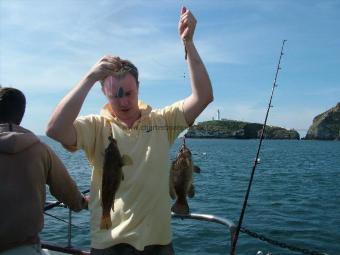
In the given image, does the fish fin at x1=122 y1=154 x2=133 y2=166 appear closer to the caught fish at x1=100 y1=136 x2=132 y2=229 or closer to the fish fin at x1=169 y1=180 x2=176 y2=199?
the caught fish at x1=100 y1=136 x2=132 y2=229

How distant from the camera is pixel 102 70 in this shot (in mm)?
4047

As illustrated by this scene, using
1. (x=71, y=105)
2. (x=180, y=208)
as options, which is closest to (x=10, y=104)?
(x=71, y=105)

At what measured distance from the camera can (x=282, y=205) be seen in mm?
24156

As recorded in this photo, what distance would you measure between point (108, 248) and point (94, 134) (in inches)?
38.3

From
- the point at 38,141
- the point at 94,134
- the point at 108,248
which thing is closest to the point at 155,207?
the point at 108,248

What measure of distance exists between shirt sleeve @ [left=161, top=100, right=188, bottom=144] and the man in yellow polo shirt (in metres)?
0.03

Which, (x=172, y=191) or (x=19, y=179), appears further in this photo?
(x=172, y=191)

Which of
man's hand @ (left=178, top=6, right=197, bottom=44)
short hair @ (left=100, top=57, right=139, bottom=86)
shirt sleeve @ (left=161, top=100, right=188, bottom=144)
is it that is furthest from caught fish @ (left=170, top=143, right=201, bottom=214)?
man's hand @ (left=178, top=6, right=197, bottom=44)

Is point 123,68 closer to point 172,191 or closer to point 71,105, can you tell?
point 71,105

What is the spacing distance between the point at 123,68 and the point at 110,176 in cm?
90

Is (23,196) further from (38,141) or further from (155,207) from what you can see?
(155,207)

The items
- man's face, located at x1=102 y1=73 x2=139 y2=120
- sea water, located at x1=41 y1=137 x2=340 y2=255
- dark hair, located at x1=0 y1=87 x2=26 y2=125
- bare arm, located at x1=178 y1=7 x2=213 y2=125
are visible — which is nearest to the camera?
dark hair, located at x1=0 y1=87 x2=26 y2=125

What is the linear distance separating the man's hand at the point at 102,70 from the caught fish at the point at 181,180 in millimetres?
1333

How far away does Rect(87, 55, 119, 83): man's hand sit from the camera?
405cm
